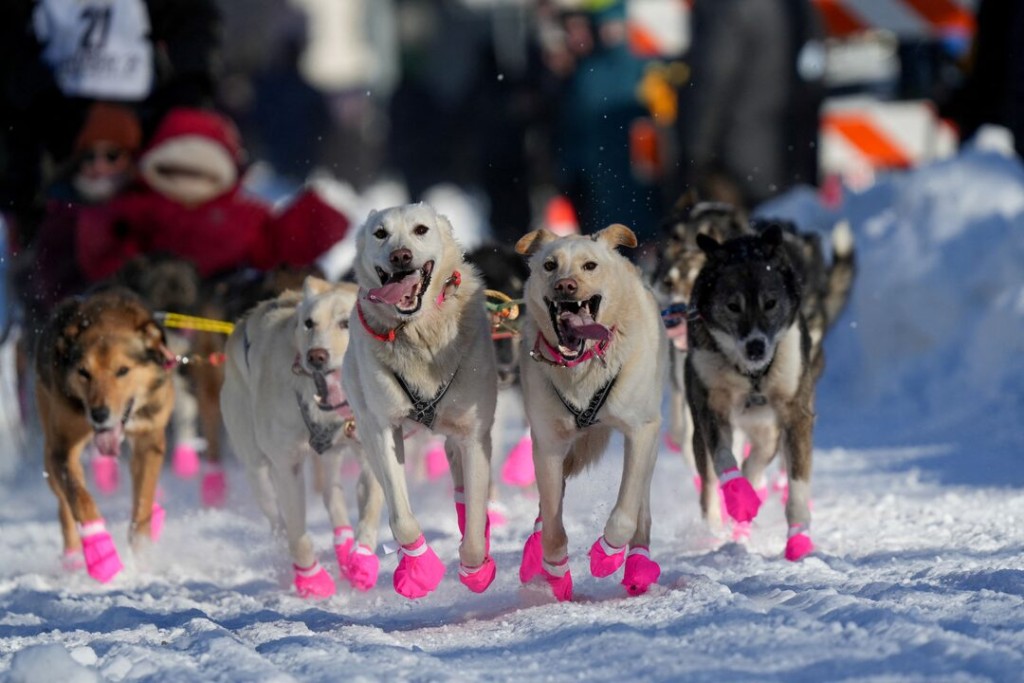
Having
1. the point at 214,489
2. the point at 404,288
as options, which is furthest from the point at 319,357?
the point at 214,489

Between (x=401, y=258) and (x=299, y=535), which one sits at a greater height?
(x=401, y=258)

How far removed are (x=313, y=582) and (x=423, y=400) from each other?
1.03 meters

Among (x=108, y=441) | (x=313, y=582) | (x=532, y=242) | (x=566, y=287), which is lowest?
(x=313, y=582)

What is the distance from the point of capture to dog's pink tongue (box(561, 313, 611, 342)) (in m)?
4.49

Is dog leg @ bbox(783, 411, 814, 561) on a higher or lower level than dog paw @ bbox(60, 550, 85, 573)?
higher

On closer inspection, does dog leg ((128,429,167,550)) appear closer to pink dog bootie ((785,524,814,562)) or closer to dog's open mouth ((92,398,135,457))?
dog's open mouth ((92,398,135,457))

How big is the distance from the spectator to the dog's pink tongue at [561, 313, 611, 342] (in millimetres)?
5608

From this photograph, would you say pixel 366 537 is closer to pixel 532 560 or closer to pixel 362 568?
pixel 362 568

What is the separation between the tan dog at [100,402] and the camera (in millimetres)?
5883

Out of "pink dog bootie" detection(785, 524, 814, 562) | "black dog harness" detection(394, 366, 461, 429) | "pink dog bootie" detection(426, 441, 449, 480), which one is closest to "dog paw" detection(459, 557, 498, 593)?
"black dog harness" detection(394, 366, 461, 429)

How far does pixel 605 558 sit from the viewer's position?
4.68m

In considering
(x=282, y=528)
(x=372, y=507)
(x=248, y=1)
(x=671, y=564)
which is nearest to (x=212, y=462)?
(x=282, y=528)

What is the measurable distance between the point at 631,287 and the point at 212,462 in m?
3.26

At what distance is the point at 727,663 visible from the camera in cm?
365
